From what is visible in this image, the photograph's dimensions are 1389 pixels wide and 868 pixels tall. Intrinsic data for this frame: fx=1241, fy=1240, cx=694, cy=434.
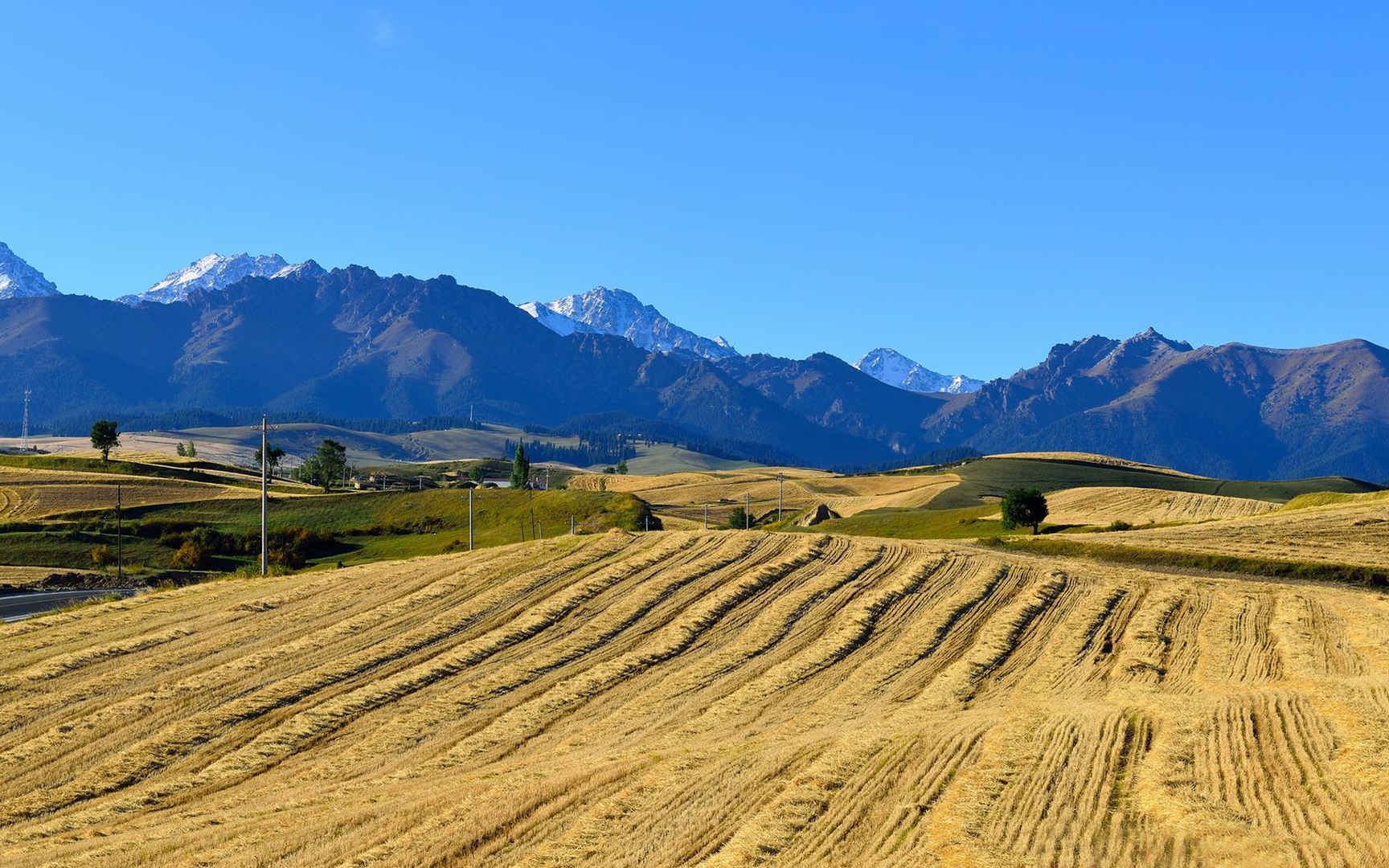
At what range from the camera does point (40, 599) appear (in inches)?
3076

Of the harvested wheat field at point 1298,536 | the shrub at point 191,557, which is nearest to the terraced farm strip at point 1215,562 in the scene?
the harvested wheat field at point 1298,536

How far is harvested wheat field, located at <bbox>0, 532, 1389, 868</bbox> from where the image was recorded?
24.2 m

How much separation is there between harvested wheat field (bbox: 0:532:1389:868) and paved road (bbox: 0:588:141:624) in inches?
600

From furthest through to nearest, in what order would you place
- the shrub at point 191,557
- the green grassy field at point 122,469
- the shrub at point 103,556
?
the green grassy field at point 122,469
the shrub at point 191,557
the shrub at point 103,556

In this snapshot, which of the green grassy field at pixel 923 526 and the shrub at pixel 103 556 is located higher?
the green grassy field at pixel 923 526

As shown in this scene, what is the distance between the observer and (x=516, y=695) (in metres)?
39.6

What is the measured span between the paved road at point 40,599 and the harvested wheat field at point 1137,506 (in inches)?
3714

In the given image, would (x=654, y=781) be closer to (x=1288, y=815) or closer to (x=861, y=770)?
(x=861, y=770)

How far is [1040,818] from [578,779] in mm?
10055

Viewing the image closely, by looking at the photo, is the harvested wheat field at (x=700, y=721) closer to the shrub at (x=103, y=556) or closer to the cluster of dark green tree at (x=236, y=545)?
the cluster of dark green tree at (x=236, y=545)

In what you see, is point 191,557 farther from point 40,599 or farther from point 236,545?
point 40,599

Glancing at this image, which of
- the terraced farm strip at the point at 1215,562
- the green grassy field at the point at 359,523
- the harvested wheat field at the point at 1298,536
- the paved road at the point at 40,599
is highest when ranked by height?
the harvested wheat field at the point at 1298,536

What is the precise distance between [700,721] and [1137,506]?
125586mm

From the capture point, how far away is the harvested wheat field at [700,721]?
2416cm
